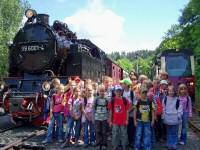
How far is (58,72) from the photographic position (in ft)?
44.8

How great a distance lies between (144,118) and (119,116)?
559 millimetres

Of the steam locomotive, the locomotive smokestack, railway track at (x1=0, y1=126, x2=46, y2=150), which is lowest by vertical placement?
railway track at (x1=0, y1=126, x2=46, y2=150)

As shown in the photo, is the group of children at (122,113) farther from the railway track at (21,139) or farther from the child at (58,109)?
the railway track at (21,139)

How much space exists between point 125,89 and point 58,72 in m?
4.99

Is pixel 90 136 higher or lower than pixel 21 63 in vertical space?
lower

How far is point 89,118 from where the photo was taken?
9570 mm

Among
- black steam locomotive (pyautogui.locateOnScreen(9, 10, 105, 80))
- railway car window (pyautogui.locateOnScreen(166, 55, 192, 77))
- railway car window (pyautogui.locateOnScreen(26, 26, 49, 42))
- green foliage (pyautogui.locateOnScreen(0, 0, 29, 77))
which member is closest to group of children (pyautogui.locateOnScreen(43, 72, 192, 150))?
black steam locomotive (pyautogui.locateOnScreen(9, 10, 105, 80))

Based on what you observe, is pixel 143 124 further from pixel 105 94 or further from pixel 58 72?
pixel 58 72

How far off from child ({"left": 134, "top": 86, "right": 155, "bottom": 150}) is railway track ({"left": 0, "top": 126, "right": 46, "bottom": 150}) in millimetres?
2189

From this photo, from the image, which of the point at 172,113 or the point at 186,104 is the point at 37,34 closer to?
the point at 186,104

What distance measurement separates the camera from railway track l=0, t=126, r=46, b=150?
28.5 ft

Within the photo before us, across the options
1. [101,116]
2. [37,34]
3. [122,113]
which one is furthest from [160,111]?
[37,34]

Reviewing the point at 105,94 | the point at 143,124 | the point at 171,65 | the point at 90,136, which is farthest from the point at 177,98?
the point at 171,65

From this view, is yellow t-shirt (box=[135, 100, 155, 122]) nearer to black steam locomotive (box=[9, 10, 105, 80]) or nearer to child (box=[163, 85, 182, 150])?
child (box=[163, 85, 182, 150])
